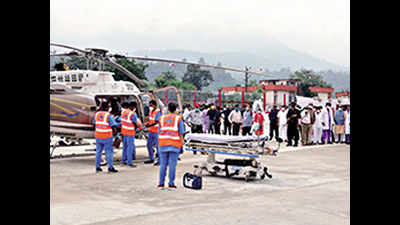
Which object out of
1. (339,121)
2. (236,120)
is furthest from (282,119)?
(339,121)

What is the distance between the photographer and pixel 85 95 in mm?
12453

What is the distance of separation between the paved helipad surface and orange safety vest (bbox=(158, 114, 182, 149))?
86cm

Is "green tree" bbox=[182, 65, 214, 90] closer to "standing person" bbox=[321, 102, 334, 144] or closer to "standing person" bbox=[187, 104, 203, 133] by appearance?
"standing person" bbox=[321, 102, 334, 144]

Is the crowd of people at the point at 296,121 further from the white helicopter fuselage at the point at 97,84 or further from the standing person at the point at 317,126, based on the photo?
the white helicopter fuselage at the point at 97,84

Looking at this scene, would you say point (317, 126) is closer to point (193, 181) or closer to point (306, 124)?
point (306, 124)

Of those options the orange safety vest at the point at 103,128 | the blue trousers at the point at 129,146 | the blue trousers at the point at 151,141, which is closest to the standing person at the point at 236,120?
the blue trousers at the point at 151,141

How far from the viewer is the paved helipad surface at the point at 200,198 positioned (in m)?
5.88

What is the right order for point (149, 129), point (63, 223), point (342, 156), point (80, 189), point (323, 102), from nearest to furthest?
1. point (63, 223)
2. point (80, 189)
3. point (149, 129)
4. point (342, 156)
5. point (323, 102)
